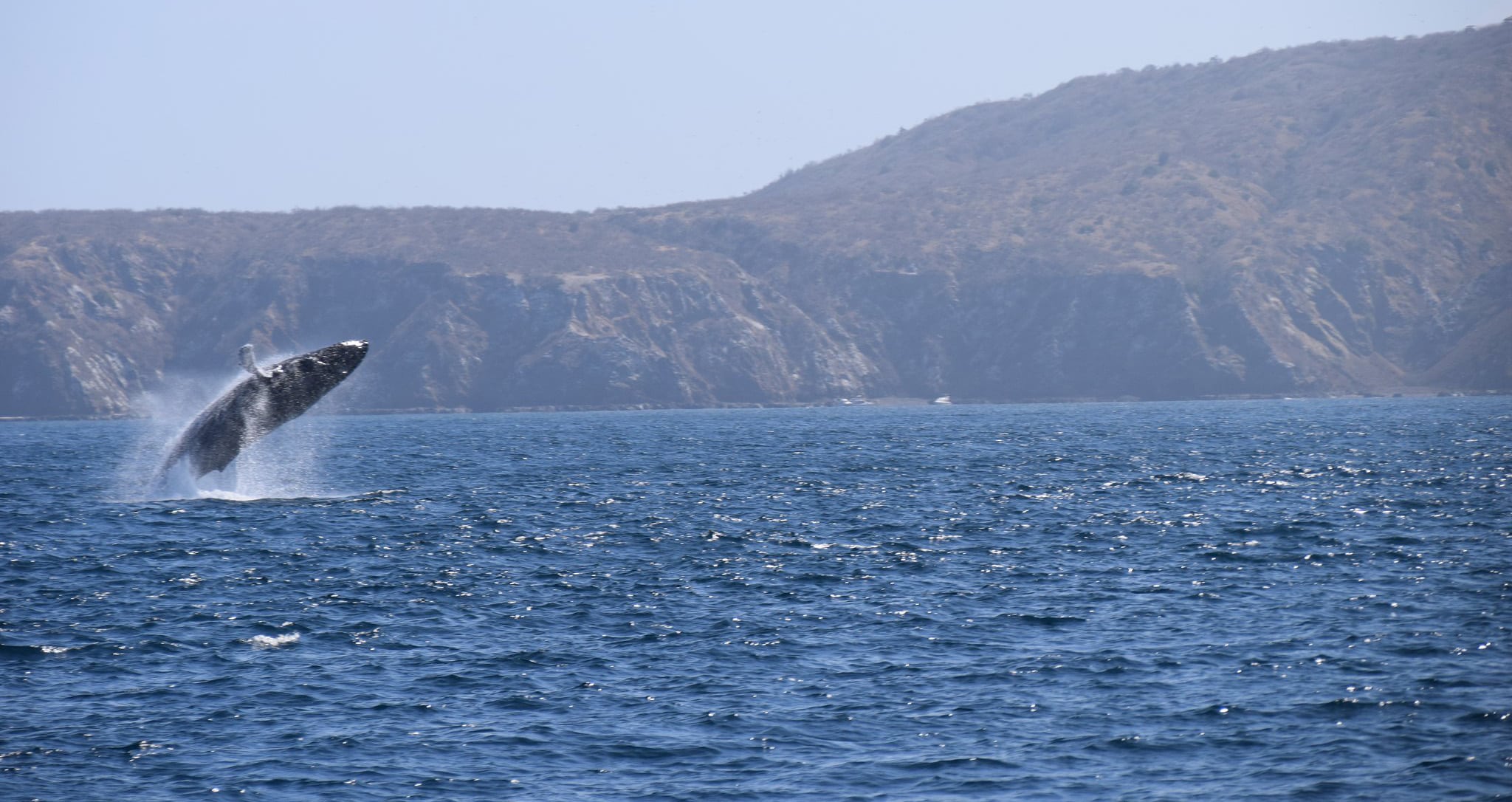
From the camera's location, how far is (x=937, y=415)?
162 m

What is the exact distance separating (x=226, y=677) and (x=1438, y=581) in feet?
97.4

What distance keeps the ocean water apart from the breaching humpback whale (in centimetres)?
360

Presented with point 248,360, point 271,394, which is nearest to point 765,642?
point 248,360

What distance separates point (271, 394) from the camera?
45875 millimetres

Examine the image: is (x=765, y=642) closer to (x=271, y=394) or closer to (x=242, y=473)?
(x=271, y=394)

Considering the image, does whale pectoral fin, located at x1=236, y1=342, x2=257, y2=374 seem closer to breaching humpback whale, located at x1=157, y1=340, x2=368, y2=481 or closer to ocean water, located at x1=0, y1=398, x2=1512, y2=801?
breaching humpback whale, located at x1=157, y1=340, x2=368, y2=481

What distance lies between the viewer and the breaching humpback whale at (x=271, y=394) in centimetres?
4547

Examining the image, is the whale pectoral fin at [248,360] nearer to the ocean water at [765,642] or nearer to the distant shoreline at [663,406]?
the ocean water at [765,642]

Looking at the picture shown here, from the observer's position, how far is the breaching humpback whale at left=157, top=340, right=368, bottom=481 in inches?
1790

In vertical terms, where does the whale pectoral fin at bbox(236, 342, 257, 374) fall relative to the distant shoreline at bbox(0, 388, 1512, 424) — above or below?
above

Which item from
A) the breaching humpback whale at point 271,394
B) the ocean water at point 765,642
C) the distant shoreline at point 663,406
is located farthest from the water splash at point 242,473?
the distant shoreline at point 663,406

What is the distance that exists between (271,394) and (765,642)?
72.1 ft

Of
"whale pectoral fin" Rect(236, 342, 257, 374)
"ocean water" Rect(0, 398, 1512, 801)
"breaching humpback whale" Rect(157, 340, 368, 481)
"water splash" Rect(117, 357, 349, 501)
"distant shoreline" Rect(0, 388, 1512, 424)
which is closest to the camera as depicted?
"ocean water" Rect(0, 398, 1512, 801)

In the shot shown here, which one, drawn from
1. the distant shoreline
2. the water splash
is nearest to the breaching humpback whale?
the water splash
